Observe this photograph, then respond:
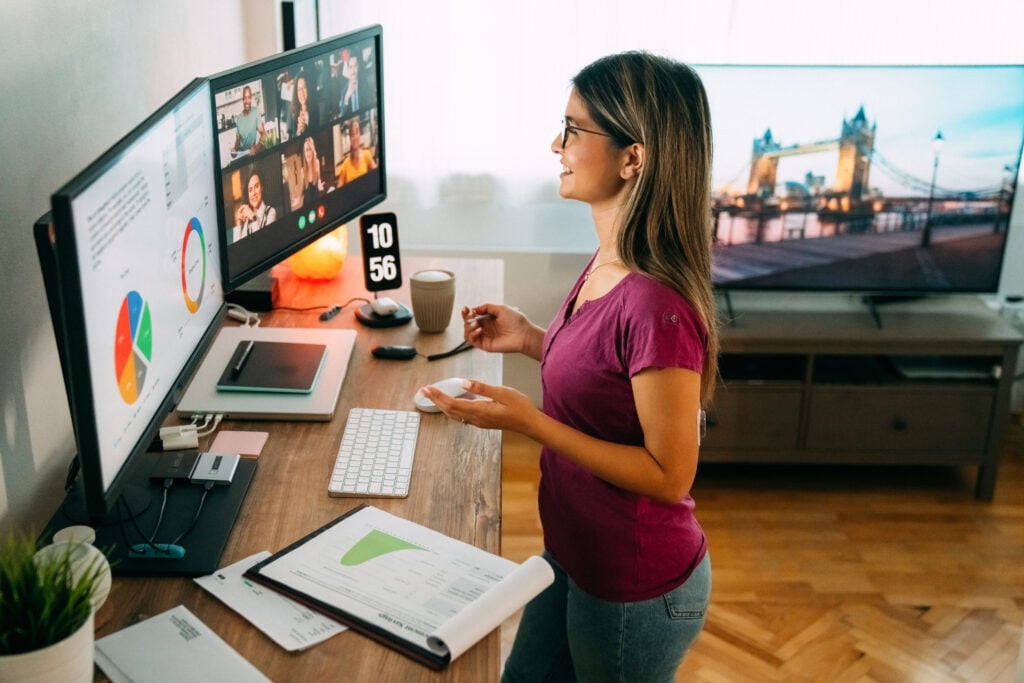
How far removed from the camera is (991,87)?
9.59 ft

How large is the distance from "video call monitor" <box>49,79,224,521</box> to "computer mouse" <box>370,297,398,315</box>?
539mm

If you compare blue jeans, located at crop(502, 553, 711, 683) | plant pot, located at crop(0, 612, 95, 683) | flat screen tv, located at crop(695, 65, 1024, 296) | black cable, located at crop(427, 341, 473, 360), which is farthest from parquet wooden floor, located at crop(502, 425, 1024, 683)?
plant pot, located at crop(0, 612, 95, 683)

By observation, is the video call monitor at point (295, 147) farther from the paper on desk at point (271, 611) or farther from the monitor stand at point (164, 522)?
the paper on desk at point (271, 611)

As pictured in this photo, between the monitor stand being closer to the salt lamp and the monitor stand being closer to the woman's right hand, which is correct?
the woman's right hand

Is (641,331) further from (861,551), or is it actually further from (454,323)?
(861,551)

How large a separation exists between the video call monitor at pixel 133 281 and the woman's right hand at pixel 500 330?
45 cm

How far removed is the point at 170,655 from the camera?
111cm

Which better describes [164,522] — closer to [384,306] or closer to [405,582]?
[405,582]

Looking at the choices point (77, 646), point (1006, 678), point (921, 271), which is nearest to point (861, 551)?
point (1006, 678)

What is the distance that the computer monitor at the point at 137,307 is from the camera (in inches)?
39.7

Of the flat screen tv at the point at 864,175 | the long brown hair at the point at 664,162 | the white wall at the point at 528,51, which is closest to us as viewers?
the long brown hair at the point at 664,162

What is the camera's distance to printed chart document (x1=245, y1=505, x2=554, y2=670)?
114 centimetres

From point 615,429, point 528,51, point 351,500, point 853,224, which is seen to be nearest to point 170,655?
point 351,500

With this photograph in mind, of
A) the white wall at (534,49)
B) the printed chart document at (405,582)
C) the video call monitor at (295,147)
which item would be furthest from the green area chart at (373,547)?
the white wall at (534,49)
